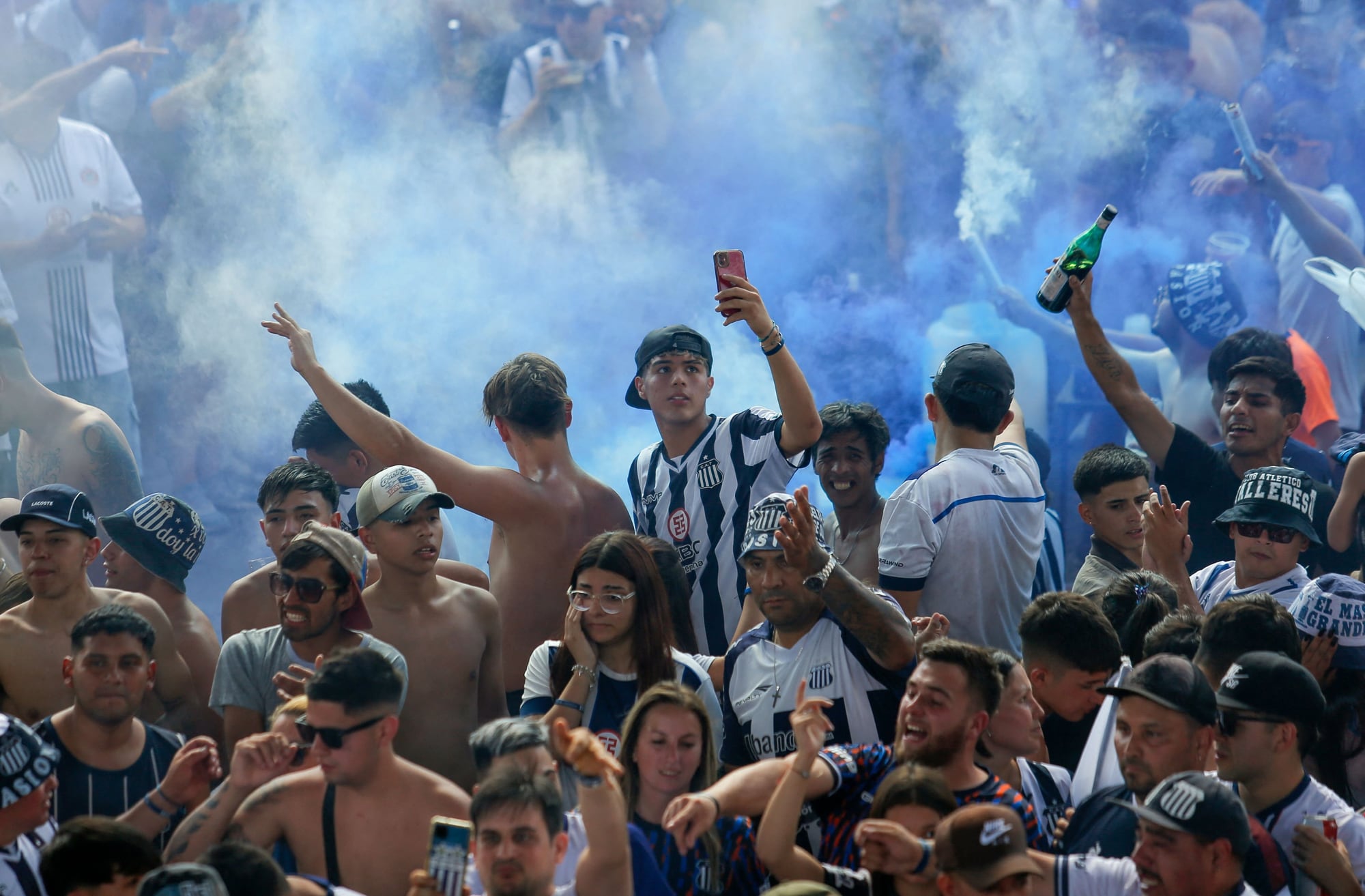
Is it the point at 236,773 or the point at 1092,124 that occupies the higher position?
the point at 1092,124

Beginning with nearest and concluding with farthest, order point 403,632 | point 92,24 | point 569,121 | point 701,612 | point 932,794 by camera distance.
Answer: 1. point 932,794
2. point 403,632
3. point 701,612
4. point 92,24
5. point 569,121

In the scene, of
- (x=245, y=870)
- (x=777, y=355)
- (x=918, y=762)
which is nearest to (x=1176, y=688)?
(x=918, y=762)

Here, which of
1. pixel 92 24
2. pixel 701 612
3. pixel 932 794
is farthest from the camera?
pixel 92 24

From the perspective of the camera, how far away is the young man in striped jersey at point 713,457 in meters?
4.25

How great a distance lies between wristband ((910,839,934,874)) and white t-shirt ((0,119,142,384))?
20.8 feet

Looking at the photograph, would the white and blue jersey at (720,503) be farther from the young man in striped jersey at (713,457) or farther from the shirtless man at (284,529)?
the shirtless man at (284,529)

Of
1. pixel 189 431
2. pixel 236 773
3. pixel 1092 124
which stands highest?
pixel 1092 124

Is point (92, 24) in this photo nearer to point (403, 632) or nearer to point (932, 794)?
point (403, 632)

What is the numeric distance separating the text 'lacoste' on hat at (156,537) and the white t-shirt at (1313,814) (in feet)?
11.7

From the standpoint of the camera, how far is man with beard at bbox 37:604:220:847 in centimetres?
332

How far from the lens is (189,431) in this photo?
296 inches

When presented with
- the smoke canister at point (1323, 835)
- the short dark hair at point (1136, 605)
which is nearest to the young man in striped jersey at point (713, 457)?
the short dark hair at point (1136, 605)

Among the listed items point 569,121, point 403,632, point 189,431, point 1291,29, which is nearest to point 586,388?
point 569,121

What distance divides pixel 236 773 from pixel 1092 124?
23.7 feet
